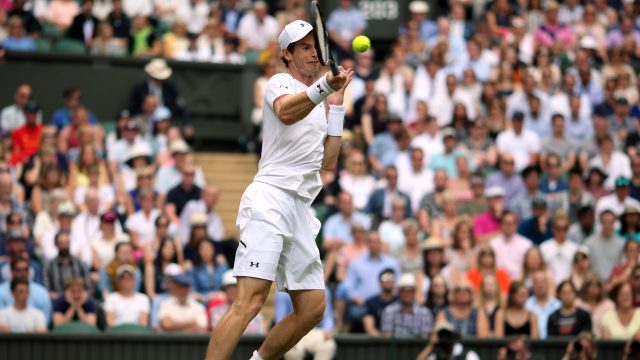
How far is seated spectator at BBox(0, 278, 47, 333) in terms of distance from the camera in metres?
14.6

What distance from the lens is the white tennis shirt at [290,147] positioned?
363 inches

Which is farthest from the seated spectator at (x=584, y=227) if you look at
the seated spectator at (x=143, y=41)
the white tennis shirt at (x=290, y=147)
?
the white tennis shirt at (x=290, y=147)

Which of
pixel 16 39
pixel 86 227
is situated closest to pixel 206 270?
pixel 86 227

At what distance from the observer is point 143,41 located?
21.0 m

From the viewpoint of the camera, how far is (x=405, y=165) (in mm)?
18719

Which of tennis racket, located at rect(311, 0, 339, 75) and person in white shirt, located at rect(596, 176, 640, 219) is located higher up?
tennis racket, located at rect(311, 0, 339, 75)

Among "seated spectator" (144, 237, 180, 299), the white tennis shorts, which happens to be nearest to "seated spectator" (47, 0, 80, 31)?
"seated spectator" (144, 237, 180, 299)

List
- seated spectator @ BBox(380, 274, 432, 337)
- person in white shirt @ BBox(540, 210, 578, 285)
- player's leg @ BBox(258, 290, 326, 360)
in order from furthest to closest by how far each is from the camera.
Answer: person in white shirt @ BBox(540, 210, 578, 285) < seated spectator @ BBox(380, 274, 432, 337) < player's leg @ BBox(258, 290, 326, 360)

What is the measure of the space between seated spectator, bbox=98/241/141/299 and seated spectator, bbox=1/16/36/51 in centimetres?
554

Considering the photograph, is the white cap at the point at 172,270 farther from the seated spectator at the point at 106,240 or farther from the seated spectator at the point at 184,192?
the seated spectator at the point at 184,192

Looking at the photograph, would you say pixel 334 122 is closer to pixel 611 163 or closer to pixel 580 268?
pixel 580 268

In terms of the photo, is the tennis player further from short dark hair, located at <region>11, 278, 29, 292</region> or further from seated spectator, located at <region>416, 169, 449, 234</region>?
seated spectator, located at <region>416, 169, 449, 234</region>

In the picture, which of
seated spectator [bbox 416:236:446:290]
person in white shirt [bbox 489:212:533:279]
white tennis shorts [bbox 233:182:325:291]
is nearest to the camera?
white tennis shorts [bbox 233:182:325:291]

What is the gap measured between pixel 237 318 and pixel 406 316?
641cm
